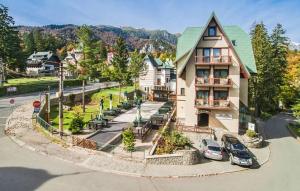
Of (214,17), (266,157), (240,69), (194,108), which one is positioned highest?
(214,17)

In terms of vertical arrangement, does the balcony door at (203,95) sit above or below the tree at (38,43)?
below

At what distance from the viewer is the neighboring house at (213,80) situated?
1540 inches

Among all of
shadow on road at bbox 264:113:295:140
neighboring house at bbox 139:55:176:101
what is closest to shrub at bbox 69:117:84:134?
shadow on road at bbox 264:113:295:140

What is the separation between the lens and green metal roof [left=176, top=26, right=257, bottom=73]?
4378cm

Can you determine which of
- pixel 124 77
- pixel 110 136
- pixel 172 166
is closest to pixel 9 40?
pixel 124 77

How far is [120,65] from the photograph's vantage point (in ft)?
254

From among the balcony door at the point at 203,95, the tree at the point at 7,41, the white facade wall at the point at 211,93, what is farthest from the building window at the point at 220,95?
the tree at the point at 7,41

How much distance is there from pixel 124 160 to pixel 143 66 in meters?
51.3

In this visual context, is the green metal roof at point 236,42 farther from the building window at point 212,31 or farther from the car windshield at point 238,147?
the car windshield at point 238,147

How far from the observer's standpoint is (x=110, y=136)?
34.7 m

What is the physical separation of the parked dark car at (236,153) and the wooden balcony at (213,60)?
37.1 feet

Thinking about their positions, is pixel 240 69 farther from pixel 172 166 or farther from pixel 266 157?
pixel 172 166

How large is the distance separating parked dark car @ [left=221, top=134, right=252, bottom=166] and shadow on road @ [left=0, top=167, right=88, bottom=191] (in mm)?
15264

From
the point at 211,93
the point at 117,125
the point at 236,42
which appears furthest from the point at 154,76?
the point at 211,93
